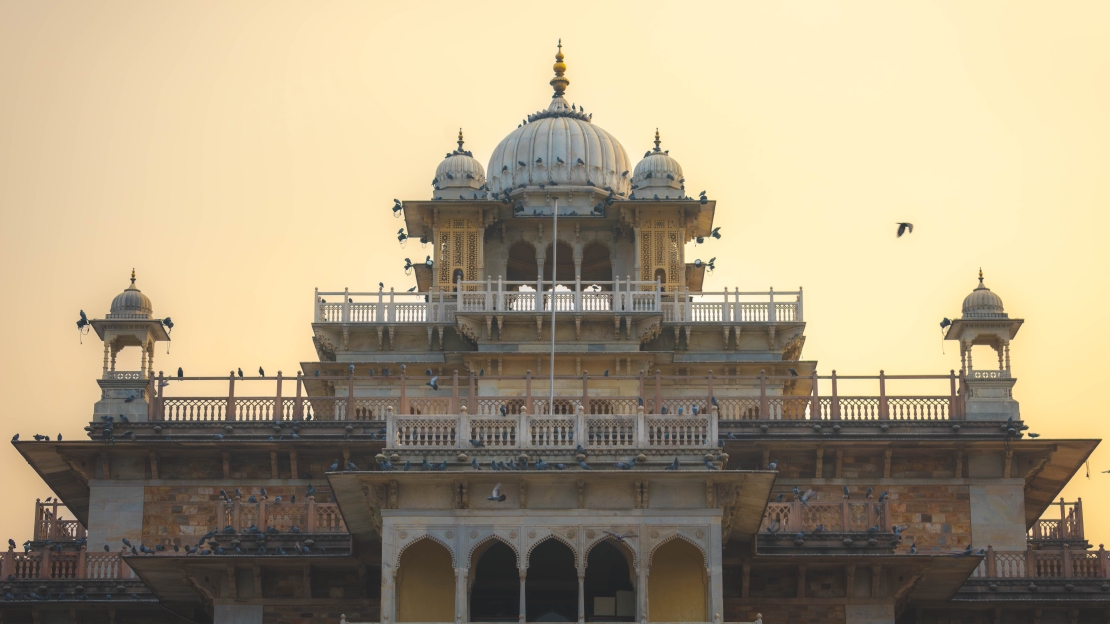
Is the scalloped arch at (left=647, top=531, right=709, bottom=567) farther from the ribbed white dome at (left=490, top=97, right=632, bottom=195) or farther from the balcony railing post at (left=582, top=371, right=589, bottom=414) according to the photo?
the ribbed white dome at (left=490, top=97, right=632, bottom=195)

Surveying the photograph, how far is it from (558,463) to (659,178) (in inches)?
824

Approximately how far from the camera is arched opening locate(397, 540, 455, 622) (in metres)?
45.0

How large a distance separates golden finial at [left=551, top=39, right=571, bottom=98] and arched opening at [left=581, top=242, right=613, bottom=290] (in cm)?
574

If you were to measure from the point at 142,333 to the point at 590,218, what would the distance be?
1388cm

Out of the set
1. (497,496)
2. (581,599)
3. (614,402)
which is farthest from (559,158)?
(581,599)

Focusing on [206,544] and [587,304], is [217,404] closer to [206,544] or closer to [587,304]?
[206,544]

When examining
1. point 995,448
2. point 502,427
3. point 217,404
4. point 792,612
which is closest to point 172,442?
point 217,404

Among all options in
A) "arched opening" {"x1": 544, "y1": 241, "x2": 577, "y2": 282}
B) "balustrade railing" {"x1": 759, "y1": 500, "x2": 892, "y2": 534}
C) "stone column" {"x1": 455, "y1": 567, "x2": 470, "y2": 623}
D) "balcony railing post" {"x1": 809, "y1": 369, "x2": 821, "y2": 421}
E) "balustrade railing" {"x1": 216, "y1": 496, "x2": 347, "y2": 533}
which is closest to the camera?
"stone column" {"x1": 455, "y1": 567, "x2": 470, "y2": 623}

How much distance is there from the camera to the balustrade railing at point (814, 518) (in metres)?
48.4

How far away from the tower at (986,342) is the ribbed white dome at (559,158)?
1266 centimetres

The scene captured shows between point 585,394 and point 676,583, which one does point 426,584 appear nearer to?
point 676,583

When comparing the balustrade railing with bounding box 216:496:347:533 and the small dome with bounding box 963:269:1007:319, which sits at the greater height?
the small dome with bounding box 963:269:1007:319

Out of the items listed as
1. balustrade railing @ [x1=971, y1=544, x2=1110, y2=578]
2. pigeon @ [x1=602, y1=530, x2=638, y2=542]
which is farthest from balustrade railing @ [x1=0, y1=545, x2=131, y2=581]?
balustrade railing @ [x1=971, y1=544, x2=1110, y2=578]

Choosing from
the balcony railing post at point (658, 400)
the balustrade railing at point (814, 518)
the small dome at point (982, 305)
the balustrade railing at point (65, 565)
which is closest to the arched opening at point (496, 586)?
the balcony railing post at point (658, 400)
